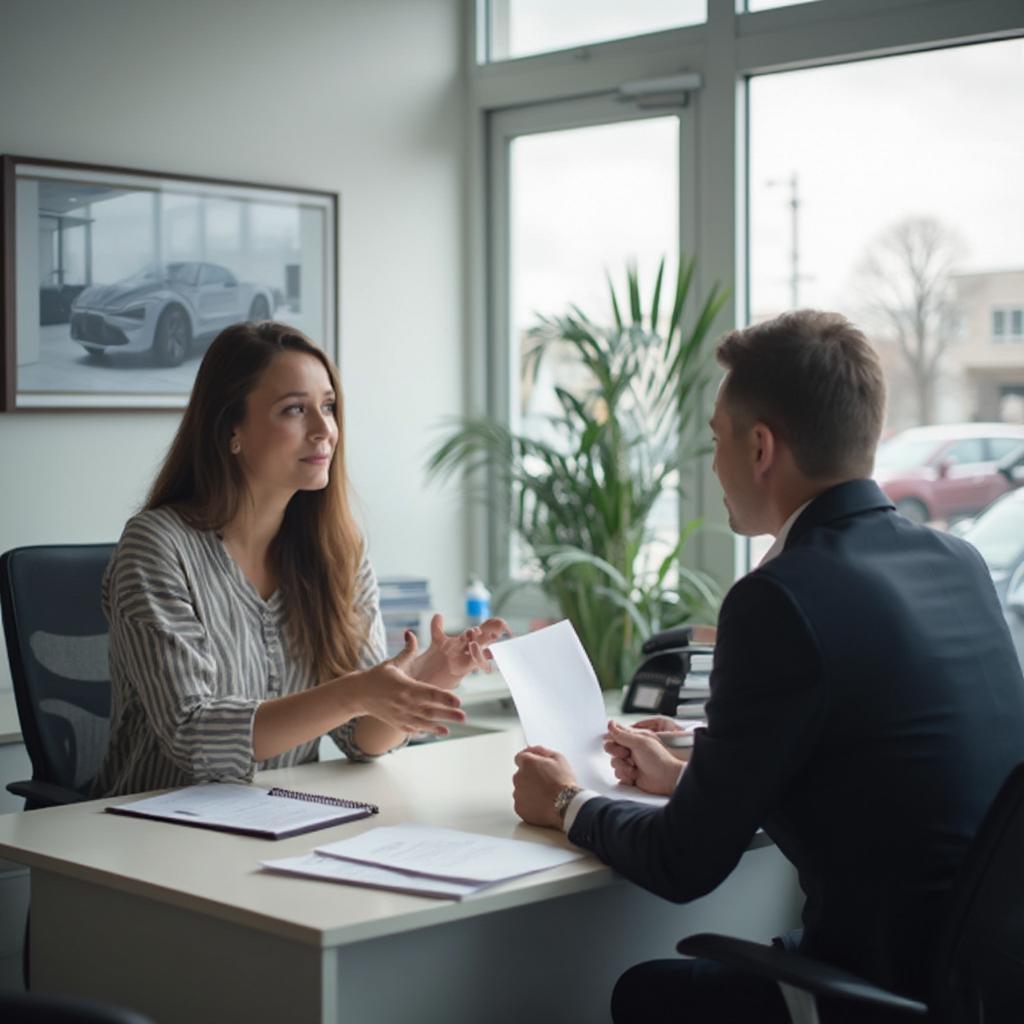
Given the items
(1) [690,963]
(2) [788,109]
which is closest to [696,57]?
(2) [788,109]

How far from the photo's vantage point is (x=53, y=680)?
2.76 metres

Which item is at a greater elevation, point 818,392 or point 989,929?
point 818,392

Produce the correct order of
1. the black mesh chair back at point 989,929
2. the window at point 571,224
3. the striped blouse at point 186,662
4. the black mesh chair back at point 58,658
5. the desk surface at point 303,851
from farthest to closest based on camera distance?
the window at point 571,224 → the black mesh chair back at point 58,658 → the striped blouse at point 186,662 → the desk surface at point 303,851 → the black mesh chair back at point 989,929

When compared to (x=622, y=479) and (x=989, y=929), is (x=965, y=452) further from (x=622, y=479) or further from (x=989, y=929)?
(x=989, y=929)

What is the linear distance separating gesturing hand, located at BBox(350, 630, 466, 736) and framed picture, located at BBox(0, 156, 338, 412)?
1.67 metres

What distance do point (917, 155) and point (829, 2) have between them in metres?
0.45

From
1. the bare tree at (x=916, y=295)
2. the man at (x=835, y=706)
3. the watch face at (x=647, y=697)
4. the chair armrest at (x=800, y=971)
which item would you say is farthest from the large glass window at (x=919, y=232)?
the chair armrest at (x=800, y=971)

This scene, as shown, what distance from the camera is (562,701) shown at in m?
2.27

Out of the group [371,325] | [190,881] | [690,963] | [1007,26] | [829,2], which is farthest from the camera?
[371,325]

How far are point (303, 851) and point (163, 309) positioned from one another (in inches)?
86.0

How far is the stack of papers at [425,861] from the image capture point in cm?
177

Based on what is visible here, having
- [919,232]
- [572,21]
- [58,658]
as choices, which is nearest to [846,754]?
[58,658]

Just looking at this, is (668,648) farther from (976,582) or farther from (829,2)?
(829,2)

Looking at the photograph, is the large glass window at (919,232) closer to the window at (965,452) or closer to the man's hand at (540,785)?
the window at (965,452)
